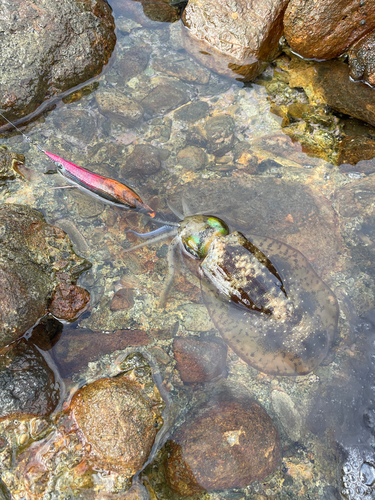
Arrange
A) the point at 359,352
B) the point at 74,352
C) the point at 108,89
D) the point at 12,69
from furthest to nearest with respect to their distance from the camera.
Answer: the point at 108,89 < the point at 12,69 < the point at 359,352 < the point at 74,352

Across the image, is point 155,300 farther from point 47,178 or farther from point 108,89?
point 108,89

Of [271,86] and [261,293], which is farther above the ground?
[271,86]

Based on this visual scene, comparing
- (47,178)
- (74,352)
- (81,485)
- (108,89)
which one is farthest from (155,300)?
(108,89)

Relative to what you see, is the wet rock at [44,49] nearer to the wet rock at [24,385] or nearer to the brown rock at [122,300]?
the brown rock at [122,300]

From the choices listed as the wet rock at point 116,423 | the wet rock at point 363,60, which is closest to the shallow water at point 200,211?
the wet rock at point 116,423

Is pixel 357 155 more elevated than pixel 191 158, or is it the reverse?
pixel 357 155

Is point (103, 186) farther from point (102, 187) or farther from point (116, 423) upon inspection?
point (116, 423)

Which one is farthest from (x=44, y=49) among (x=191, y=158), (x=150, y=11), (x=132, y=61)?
(x=191, y=158)
